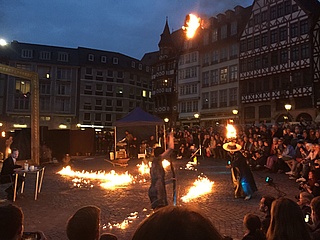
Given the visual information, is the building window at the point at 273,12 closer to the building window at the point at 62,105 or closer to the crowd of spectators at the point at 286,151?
the crowd of spectators at the point at 286,151

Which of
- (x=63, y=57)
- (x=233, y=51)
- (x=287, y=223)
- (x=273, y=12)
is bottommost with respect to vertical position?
(x=287, y=223)

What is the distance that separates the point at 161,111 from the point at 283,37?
2604cm

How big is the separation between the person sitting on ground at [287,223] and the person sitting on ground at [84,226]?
5.85ft

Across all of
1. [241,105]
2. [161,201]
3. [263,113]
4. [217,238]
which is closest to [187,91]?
[241,105]

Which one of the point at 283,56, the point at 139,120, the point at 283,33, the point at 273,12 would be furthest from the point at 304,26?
the point at 139,120

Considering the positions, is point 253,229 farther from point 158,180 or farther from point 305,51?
point 305,51

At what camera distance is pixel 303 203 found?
6.65 m

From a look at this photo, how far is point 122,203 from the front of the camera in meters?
9.65

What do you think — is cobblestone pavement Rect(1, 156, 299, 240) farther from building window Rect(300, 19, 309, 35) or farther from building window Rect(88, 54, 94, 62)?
building window Rect(88, 54, 94, 62)

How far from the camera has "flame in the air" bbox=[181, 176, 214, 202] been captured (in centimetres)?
1049

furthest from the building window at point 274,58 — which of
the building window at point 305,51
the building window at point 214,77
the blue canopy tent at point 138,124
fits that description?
the blue canopy tent at point 138,124

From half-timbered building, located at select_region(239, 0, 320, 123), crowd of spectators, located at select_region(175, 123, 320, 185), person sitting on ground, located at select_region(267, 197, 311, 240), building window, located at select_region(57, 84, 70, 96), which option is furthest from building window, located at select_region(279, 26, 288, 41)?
building window, located at select_region(57, 84, 70, 96)

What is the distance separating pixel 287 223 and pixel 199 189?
347 inches

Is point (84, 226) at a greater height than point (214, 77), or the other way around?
point (214, 77)
